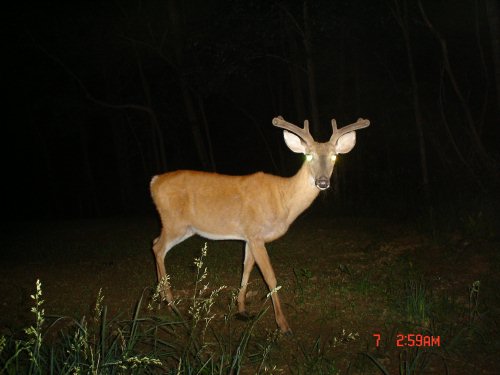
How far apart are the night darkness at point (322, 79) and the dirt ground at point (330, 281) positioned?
0.57 metres

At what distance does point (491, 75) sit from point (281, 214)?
16.6 meters

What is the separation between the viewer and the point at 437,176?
13344mm

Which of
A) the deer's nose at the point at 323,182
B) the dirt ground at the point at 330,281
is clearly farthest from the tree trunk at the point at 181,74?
the deer's nose at the point at 323,182

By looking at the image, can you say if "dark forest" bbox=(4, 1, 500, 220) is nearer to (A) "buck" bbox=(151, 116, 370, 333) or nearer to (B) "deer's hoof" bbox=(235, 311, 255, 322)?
(A) "buck" bbox=(151, 116, 370, 333)

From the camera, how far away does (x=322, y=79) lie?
2008 centimetres

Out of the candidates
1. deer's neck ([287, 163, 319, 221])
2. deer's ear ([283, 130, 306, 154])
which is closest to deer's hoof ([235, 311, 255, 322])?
deer's neck ([287, 163, 319, 221])

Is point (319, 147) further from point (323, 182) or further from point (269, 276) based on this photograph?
point (269, 276)

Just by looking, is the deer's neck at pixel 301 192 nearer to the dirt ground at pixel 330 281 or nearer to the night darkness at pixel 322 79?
the dirt ground at pixel 330 281

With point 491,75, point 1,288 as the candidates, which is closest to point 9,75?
point 1,288

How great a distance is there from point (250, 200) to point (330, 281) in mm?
1738

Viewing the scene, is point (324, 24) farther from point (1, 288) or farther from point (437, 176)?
point (1, 288)
